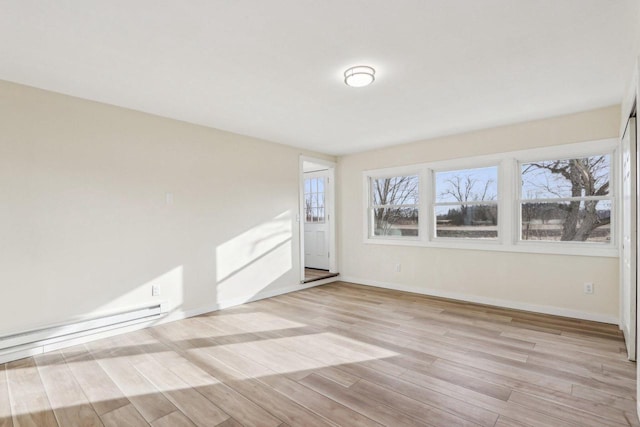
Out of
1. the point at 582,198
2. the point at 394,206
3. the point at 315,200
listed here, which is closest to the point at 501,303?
the point at 582,198

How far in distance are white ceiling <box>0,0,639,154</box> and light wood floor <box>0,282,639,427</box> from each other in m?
2.41

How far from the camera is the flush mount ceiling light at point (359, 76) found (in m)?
2.59

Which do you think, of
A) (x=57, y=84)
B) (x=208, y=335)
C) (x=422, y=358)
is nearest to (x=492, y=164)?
(x=422, y=358)

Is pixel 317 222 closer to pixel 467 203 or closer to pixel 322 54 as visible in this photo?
pixel 467 203

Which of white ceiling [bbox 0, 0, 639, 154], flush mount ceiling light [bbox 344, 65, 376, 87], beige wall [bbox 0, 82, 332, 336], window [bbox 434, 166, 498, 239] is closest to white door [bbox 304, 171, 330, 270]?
beige wall [bbox 0, 82, 332, 336]

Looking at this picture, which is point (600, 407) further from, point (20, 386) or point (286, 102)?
point (20, 386)

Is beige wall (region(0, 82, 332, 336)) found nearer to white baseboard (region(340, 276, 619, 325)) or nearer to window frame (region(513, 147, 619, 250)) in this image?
white baseboard (region(340, 276, 619, 325))

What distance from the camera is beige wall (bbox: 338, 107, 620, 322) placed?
144 inches

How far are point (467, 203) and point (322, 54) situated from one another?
330 centimetres

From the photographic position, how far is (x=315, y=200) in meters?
7.12

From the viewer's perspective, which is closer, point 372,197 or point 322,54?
point 322,54

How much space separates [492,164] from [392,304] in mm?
2390

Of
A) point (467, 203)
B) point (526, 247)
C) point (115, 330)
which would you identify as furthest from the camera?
point (467, 203)

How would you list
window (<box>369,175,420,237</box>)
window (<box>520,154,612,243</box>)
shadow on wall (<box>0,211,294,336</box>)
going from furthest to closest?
window (<box>369,175,420,237</box>) < window (<box>520,154,612,243</box>) < shadow on wall (<box>0,211,294,336</box>)
